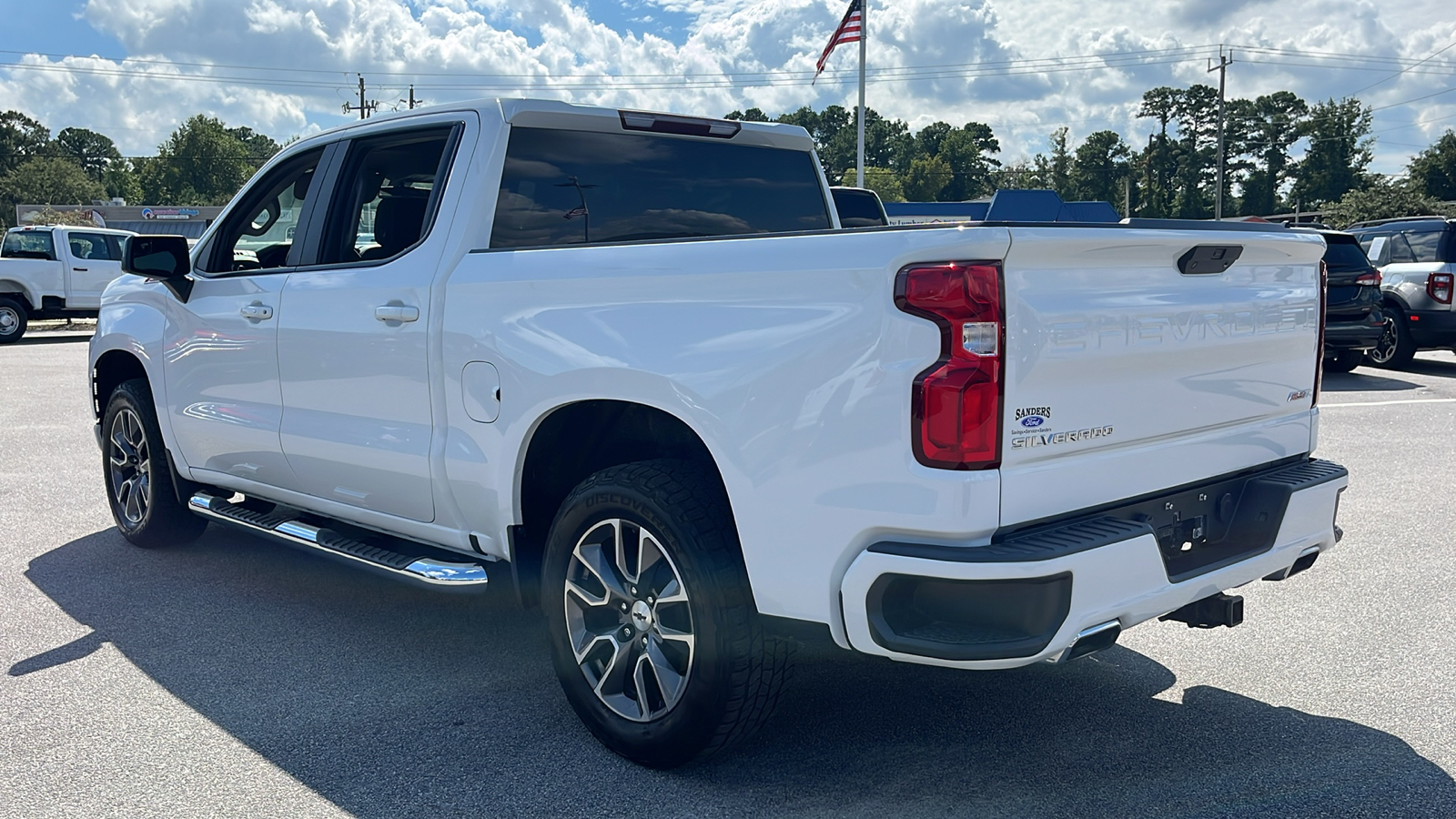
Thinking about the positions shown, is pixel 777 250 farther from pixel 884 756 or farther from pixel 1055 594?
pixel 884 756

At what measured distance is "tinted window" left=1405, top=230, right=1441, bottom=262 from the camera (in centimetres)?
1381

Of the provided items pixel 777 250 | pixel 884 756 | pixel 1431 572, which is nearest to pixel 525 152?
pixel 777 250

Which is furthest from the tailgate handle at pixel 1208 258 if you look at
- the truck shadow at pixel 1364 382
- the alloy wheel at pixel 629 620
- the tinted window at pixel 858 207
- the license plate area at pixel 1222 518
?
the truck shadow at pixel 1364 382

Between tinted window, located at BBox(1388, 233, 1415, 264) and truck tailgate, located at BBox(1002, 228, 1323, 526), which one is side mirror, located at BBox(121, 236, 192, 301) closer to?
truck tailgate, located at BBox(1002, 228, 1323, 526)

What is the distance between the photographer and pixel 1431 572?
17.8 feet

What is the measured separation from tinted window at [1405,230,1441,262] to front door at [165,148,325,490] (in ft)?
43.9

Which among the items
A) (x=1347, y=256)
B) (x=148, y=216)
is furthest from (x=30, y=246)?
(x=148, y=216)

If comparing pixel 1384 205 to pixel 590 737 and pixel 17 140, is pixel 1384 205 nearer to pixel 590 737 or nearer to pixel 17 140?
pixel 590 737

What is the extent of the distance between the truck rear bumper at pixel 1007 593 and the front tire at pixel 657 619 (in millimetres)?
415

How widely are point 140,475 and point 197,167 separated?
452 ft

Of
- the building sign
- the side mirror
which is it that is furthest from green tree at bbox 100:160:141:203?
the side mirror

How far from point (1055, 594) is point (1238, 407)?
1136mm

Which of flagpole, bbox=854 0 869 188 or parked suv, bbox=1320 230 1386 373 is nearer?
parked suv, bbox=1320 230 1386 373

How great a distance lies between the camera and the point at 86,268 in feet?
69.5
